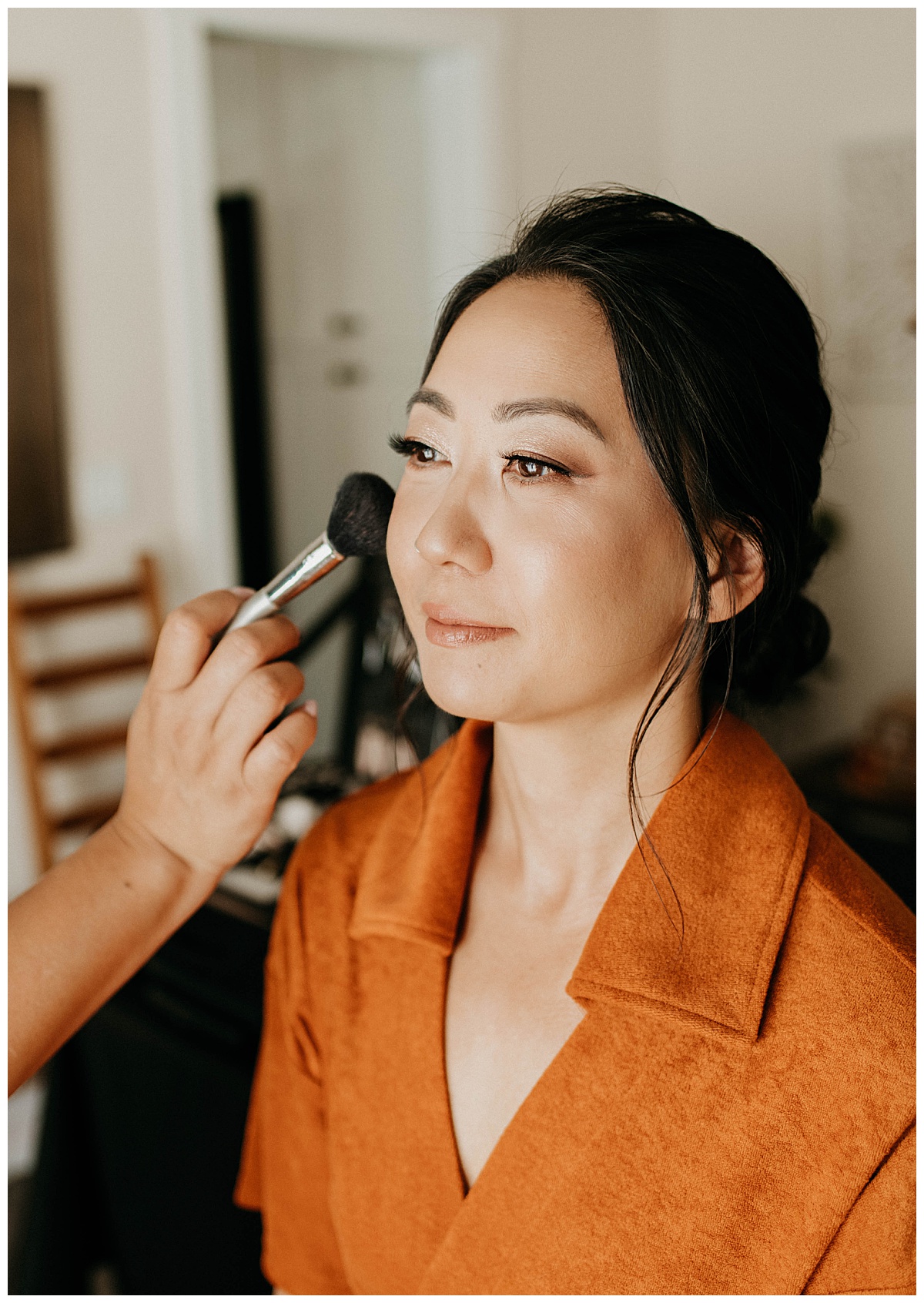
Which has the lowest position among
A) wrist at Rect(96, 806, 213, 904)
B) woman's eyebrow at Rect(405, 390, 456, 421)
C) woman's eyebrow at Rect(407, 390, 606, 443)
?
wrist at Rect(96, 806, 213, 904)

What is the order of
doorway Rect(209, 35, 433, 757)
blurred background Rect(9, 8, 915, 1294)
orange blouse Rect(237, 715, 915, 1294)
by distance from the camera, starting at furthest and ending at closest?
doorway Rect(209, 35, 433, 757) < blurred background Rect(9, 8, 915, 1294) < orange blouse Rect(237, 715, 915, 1294)

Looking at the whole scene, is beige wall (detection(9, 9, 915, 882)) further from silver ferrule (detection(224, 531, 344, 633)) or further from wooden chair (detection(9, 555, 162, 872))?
silver ferrule (detection(224, 531, 344, 633))

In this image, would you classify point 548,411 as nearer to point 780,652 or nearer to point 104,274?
point 780,652

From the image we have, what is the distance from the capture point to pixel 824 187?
Answer: 8.27 ft

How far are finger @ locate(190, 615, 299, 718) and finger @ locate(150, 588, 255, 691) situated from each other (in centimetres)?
1

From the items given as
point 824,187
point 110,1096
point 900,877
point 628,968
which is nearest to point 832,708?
A: point 824,187

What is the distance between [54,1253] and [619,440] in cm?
158

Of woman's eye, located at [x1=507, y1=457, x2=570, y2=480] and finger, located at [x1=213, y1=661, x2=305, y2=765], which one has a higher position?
woman's eye, located at [x1=507, y1=457, x2=570, y2=480]

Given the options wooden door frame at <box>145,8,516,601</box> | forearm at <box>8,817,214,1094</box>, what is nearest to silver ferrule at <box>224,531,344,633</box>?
forearm at <box>8,817,214,1094</box>

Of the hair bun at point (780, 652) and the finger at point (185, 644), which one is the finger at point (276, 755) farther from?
the hair bun at point (780, 652)

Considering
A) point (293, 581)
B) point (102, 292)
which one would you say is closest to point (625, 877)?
point (293, 581)

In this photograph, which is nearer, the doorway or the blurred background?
the blurred background

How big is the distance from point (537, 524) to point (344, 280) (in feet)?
10.3

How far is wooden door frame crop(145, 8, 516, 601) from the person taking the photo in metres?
2.66
